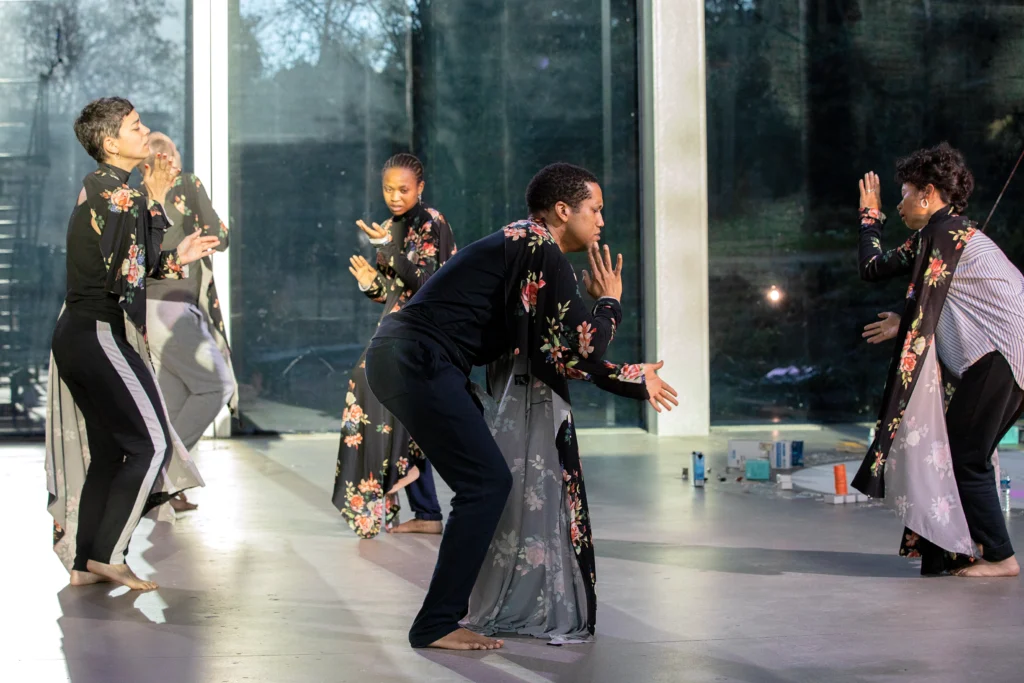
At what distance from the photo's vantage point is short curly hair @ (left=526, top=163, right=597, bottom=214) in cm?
400

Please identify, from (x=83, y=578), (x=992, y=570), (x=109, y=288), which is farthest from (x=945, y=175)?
(x=83, y=578)

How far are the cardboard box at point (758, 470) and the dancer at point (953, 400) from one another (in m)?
2.43

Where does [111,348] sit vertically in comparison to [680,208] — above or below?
below

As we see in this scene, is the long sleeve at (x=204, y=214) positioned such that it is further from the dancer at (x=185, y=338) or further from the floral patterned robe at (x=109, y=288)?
the floral patterned robe at (x=109, y=288)

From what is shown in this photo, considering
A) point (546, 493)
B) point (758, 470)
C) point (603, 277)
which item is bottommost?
point (758, 470)

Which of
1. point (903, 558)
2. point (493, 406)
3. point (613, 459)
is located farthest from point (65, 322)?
point (613, 459)

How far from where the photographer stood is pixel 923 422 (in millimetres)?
4816

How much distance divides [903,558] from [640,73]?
18.6 ft

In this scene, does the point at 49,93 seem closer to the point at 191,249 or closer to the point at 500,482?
the point at 191,249

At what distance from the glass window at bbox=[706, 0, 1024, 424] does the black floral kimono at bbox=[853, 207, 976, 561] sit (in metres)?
5.32

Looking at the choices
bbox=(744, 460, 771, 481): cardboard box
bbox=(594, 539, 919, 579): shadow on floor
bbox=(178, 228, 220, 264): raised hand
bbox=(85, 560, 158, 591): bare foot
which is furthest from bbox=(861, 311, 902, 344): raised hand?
bbox=(85, 560, 158, 591): bare foot

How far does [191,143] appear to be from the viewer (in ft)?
31.6

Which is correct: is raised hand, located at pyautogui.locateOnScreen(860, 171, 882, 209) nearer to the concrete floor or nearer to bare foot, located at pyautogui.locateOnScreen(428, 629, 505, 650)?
the concrete floor

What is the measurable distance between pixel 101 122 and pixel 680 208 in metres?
5.70
